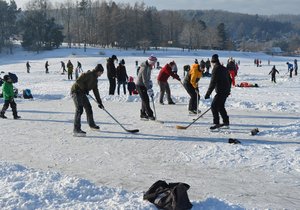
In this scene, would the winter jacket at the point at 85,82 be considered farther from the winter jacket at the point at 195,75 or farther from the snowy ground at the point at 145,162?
the winter jacket at the point at 195,75

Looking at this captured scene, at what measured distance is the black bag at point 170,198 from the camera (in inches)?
191

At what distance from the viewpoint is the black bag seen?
15.9ft

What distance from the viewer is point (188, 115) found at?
39.4 ft

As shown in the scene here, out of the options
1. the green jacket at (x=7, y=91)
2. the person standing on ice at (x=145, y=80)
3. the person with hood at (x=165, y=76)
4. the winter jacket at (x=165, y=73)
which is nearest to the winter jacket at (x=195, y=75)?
the person with hood at (x=165, y=76)

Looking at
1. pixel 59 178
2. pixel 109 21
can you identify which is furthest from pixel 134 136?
pixel 109 21

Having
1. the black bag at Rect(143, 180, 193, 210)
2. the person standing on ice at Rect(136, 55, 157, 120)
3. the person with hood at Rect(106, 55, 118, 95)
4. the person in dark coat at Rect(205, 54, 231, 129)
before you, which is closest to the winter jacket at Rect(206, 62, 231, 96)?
the person in dark coat at Rect(205, 54, 231, 129)

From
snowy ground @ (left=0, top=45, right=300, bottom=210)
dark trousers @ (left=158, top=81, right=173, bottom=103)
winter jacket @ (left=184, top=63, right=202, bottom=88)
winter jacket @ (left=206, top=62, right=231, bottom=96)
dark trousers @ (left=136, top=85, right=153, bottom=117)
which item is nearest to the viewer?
snowy ground @ (left=0, top=45, right=300, bottom=210)

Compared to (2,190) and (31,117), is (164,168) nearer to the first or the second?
(2,190)

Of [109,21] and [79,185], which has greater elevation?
[109,21]

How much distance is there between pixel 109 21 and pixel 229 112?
77.6m

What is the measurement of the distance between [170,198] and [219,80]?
4883mm

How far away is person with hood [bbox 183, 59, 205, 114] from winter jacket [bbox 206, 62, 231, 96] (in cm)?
215

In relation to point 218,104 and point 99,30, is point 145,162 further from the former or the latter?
point 99,30

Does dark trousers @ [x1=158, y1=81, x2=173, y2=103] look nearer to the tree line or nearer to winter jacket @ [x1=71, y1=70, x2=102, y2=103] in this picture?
winter jacket @ [x1=71, y1=70, x2=102, y2=103]
